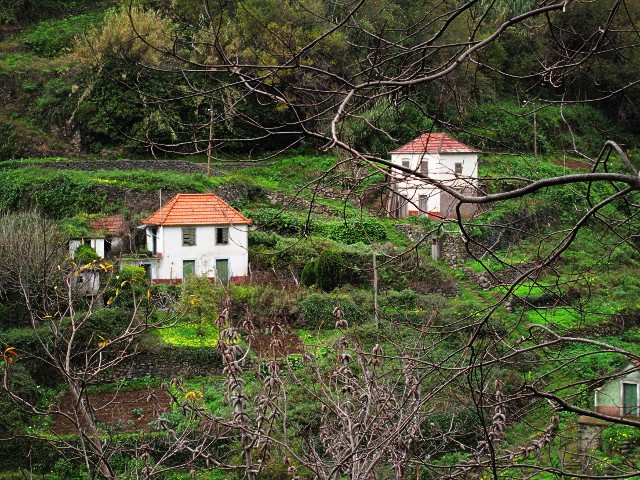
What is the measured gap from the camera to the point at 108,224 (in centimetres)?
2378

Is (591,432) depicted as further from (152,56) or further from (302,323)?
(152,56)

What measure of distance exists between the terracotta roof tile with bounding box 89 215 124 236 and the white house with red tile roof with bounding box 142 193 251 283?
84cm

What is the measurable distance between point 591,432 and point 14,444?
918 centimetres

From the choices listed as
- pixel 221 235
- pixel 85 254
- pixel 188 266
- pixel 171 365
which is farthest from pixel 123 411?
pixel 221 235

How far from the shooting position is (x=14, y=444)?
14.8 m

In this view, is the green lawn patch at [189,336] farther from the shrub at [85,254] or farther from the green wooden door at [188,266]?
the green wooden door at [188,266]

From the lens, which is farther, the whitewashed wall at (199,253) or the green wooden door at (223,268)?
the green wooden door at (223,268)

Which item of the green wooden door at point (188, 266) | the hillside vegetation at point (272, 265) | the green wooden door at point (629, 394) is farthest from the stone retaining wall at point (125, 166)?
the green wooden door at point (629, 394)

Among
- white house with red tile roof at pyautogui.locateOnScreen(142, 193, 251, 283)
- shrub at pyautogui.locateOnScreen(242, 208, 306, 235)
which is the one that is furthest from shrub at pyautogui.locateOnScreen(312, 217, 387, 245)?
white house with red tile roof at pyautogui.locateOnScreen(142, 193, 251, 283)

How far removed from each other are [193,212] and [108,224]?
237cm

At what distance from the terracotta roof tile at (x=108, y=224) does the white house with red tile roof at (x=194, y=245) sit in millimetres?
841

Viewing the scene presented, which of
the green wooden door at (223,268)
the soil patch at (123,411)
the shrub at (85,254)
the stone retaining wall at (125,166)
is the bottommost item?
the soil patch at (123,411)

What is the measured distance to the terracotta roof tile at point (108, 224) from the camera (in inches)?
922

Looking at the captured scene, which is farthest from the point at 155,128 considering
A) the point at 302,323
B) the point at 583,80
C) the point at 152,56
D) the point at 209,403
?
the point at 583,80
